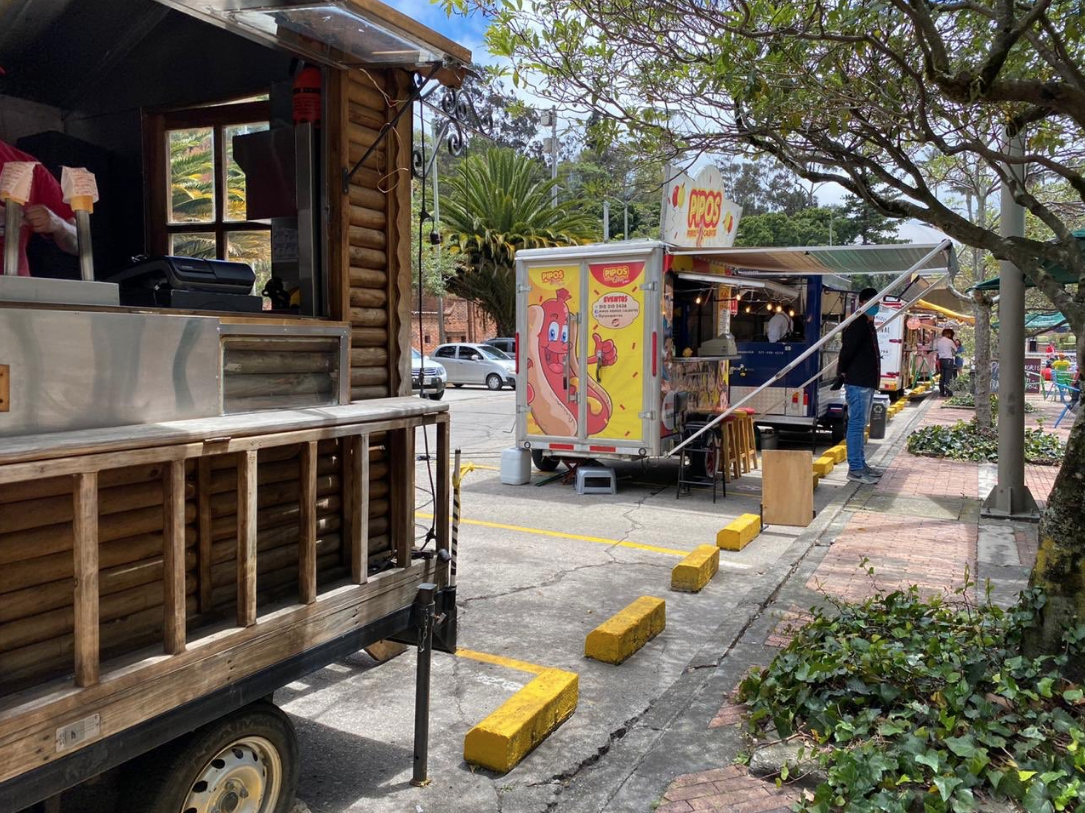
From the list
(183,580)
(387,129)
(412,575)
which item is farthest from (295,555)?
(387,129)

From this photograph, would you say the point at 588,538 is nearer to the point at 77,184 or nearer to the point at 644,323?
the point at 644,323

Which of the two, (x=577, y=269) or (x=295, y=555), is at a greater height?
(x=577, y=269)

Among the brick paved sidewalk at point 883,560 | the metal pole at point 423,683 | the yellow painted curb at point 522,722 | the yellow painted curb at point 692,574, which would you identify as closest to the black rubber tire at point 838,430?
the brick paved sidewalk at point 883,560

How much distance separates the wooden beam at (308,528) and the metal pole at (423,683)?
1.86ft

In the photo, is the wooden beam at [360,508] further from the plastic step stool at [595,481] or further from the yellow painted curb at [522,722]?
the plastic step stool at [595,481]

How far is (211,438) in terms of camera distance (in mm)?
2764

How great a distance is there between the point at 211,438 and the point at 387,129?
1913 mm

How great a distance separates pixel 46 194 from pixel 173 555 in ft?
5.48

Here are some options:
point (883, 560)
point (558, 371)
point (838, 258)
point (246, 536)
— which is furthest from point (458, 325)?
point (246, 536)

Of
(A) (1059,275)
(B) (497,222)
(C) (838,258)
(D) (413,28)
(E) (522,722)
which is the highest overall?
(B) (497,222)

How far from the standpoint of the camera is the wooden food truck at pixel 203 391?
2.49 metres

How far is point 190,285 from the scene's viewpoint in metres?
3.59

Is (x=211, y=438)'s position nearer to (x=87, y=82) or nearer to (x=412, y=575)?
(x=412, y=575)

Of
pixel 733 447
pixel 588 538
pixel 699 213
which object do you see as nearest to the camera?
pixel 588 538
